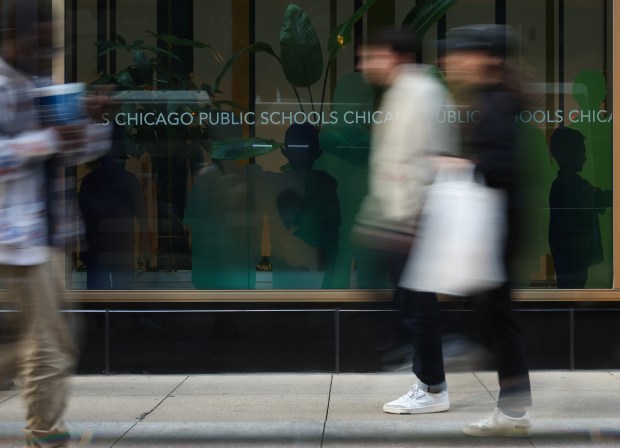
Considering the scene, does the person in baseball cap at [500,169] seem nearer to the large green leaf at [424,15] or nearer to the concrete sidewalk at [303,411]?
the concrete sidewalk at [303,411]

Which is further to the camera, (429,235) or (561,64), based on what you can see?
(561,64)

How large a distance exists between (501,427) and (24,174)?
2525 millimetres

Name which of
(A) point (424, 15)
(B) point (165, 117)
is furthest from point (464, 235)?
(B) point (165, 117)

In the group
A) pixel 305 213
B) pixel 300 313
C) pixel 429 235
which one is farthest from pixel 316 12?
pixel 429 235

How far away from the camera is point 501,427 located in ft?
15.4

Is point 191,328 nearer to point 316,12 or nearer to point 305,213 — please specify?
point 305,213

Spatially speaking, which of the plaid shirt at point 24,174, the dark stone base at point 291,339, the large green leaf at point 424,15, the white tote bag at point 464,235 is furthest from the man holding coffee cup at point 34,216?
the large green leaf at point 424,15

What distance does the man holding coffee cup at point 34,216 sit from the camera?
3891 millimetres

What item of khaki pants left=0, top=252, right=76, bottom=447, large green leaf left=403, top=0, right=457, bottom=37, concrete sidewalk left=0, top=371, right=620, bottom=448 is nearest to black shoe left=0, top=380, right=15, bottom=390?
concrete sidewalk left=0, top=371, right=620, bottom=448

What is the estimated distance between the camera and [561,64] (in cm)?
701

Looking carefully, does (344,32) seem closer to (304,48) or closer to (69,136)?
(304,48)

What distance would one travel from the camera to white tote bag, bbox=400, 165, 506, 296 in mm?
4418

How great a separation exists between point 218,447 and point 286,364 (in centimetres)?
208

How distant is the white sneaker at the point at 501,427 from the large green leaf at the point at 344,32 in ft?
10.5
